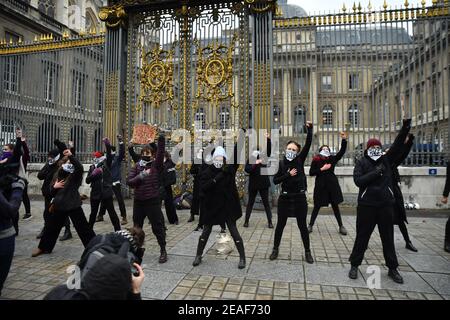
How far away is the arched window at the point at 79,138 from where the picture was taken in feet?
40.0

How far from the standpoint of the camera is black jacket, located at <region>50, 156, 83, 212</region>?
209 inches

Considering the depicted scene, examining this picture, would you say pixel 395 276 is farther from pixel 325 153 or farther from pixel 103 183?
pixel 103 183

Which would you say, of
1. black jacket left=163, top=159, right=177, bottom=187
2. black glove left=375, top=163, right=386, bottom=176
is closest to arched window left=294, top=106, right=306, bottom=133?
black jacket left=163, top=159, right=177, bottom=187

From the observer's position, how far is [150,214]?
5.26 metres

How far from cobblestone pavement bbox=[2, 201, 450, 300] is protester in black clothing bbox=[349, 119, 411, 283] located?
Result: 318 mm

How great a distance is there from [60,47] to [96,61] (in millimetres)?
1735

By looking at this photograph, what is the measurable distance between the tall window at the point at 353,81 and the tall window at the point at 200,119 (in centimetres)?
488

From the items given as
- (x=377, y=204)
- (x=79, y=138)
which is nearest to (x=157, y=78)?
(x=79, y=138)

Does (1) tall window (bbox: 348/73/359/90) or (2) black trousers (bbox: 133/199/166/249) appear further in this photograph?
(1) tall window (bbox: 348/73/359/90)

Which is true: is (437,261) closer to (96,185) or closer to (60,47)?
(96,185)

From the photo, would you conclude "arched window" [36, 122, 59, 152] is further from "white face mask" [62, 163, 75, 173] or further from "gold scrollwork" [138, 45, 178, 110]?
"white face mask" [62, 163, 75, 173]

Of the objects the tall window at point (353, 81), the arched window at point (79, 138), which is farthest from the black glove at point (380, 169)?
the arched window at point (79, 138)

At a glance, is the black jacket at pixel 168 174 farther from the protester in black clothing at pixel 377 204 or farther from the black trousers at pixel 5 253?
the protester in black clothing at pixel 377 204

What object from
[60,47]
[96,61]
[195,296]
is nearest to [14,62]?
[60,47]
